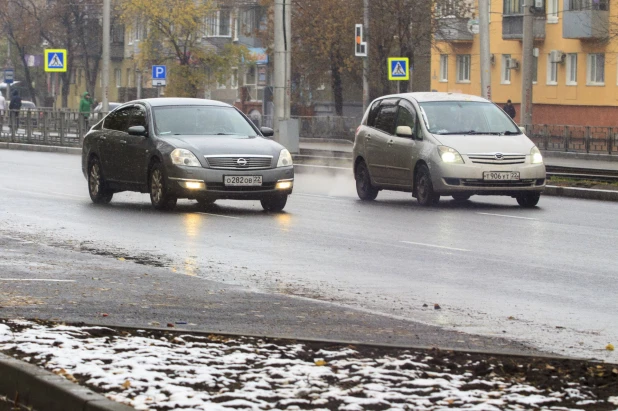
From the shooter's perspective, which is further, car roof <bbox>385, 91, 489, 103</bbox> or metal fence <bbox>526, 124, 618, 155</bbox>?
metal fence <bbox>526, 124, 618, 155</bbox>

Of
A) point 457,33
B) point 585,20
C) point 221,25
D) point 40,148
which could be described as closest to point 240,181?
point 40,148

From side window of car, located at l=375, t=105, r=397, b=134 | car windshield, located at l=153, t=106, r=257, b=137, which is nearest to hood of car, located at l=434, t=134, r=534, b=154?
side window of car, located at l=375, t=105, r=397, b=134

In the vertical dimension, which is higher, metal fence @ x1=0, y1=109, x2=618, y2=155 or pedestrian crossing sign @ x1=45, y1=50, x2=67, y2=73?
pedestrian crossing sign @ x1=45, y1=50, x2=67, y2=73

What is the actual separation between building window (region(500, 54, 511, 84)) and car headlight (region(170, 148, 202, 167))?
Result: 46.5 meters

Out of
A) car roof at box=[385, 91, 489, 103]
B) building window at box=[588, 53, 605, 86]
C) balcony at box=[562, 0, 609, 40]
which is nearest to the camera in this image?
car roof at box=[385, 91, 489, 103]

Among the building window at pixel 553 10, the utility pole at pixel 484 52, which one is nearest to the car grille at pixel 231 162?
the utility pole at pixel 484 52

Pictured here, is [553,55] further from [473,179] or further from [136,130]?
[136,130]

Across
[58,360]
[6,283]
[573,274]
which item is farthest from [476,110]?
[58,360]

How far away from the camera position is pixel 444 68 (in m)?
68.6

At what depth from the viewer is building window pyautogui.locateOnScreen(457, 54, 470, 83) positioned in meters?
66.3

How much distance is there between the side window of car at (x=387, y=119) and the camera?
21.6 metres

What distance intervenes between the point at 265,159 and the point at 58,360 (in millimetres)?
11790

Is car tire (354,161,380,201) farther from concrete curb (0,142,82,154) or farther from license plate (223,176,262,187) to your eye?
concrete curb (0,142,82,154)

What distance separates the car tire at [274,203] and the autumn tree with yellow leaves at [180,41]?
45.3 meters
